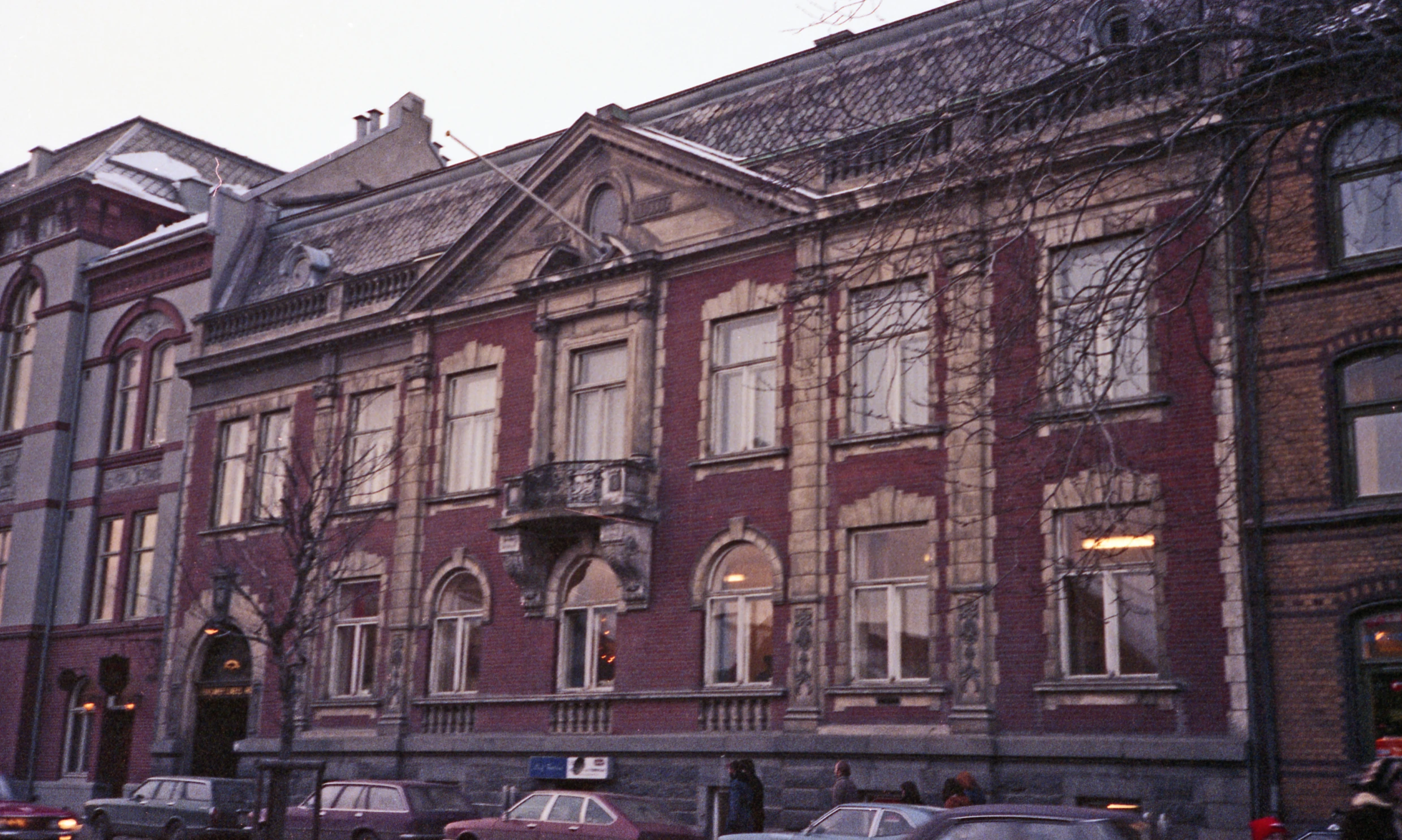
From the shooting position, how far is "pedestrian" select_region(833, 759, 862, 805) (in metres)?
21.2

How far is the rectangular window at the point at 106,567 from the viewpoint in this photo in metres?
37.0

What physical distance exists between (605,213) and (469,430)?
5237mm

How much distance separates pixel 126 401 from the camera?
126 feet

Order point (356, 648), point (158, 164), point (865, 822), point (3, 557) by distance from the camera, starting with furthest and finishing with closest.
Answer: point (158, 164) < point (3, 557) < point (356, 648) < point (865, 822)

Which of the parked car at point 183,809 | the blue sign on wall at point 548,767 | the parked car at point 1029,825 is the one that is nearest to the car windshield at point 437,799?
the blue sign on wall at point 548,767

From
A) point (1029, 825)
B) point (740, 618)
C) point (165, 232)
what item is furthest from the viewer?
point (165, 232)

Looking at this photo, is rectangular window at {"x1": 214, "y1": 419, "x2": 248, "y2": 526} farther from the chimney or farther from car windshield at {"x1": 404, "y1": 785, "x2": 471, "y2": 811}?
the chimney

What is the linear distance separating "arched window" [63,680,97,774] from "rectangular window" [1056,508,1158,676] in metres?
25.0

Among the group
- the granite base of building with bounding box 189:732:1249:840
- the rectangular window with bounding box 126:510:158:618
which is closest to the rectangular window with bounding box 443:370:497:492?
the granite base of building with bounding box 189:732:1249:840

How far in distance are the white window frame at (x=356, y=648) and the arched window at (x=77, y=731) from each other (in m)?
8.73

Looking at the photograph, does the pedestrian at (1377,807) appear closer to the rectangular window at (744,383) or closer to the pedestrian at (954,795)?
the pedestrian at (954,795)

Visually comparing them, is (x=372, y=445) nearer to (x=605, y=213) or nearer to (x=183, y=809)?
(x=605, y=213)

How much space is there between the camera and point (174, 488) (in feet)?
117

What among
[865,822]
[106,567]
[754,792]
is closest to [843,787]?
[754,792]
